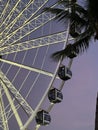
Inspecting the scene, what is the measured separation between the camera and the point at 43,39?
97.8 ft

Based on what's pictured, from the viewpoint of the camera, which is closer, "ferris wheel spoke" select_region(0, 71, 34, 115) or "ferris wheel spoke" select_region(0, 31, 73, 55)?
"ferris wheel spoke" select_region(0, 71, 34, 115)

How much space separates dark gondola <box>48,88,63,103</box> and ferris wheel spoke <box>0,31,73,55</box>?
12.8 ft

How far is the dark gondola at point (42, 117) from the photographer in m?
25.7

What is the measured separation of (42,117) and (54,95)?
1.45 meters

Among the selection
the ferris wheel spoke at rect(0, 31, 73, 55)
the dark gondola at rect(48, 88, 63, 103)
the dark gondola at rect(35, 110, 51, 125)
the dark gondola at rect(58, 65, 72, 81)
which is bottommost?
the dark gondola at rect(35, 110, 51, 125)

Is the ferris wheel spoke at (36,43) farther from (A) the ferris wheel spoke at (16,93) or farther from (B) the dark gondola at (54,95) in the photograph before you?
(B) the dark gondola at (54,95)

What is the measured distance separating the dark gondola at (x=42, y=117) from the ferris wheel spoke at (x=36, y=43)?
5.31 meters

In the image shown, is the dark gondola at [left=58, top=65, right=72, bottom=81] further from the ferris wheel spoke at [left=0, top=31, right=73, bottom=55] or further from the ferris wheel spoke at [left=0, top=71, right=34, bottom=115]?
the ferris wheel spoke at [left=0, top=71, right=34, bottom=115]

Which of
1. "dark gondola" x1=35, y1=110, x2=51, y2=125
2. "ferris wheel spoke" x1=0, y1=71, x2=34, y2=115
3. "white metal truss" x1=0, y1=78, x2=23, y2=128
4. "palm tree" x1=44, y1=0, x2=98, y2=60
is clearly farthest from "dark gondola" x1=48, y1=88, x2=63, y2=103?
"palm tree" x1=44, y1=0, x2=98, y2=60

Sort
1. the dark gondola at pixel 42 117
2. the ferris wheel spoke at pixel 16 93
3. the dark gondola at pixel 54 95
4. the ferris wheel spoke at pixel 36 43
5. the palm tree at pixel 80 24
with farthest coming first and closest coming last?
the ferris wheel spoke at pixel 36 43 < the ferris wheel spoke at pixel 16 93 < the dark gondola at pixel 54 95 < the dark gondola at pixel 42 117 < the palm tree at pixel 80 24

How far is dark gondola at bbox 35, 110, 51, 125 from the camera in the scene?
25.7 m

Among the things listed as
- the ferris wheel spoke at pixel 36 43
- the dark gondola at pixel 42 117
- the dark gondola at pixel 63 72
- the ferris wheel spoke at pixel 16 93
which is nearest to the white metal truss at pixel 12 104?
the ferris wheel spoke at pixel 16 93

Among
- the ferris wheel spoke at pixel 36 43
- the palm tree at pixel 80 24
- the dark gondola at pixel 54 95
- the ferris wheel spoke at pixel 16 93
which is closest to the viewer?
the palm tree at pixel 80 24

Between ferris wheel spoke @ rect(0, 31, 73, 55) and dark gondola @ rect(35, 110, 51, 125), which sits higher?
ferris wheel spoke @ rect(0, 31, 73, 55)
